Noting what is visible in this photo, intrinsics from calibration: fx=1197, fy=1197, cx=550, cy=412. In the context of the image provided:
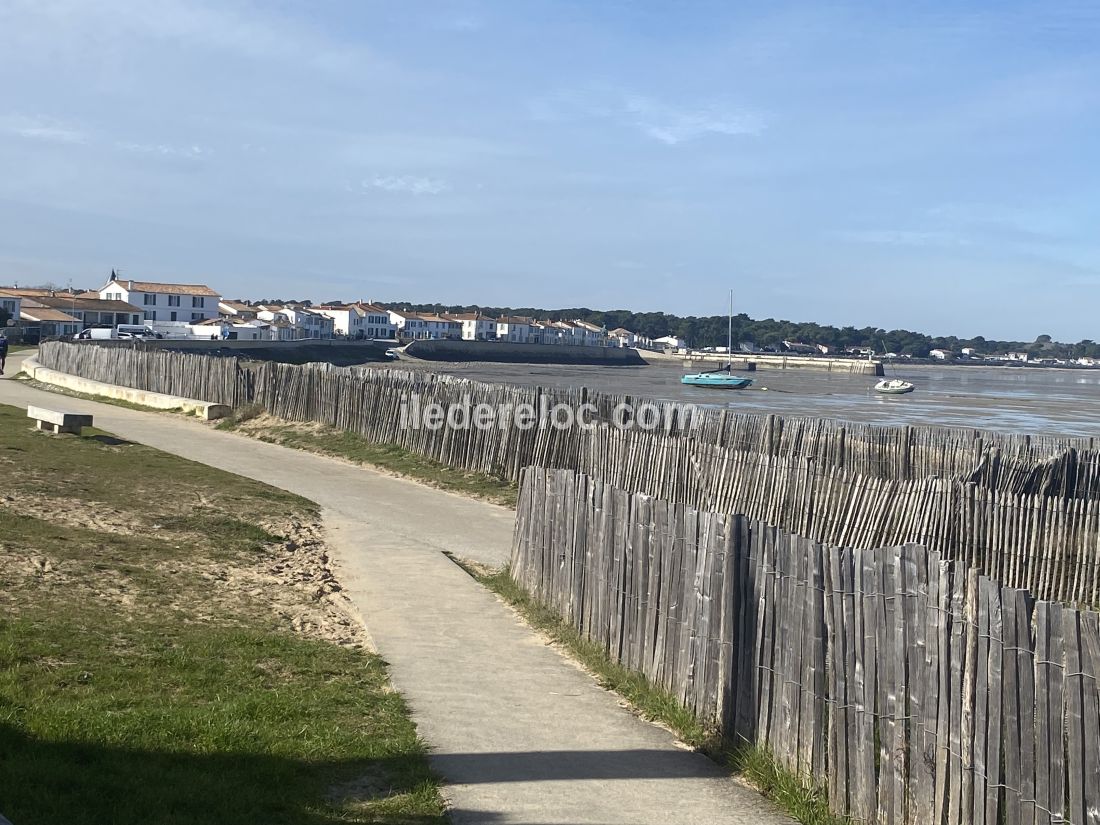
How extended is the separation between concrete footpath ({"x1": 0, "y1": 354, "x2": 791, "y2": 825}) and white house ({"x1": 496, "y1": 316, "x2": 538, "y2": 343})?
178 meters

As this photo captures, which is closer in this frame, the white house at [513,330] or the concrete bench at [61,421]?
the concrete bench at [61,421]

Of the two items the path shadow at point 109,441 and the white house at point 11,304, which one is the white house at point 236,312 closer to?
the white house at point 11,304

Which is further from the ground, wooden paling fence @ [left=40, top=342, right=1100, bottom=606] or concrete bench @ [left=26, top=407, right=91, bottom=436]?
wooden paling fence @ [left=40, top=342, right=1100, bottom=606]

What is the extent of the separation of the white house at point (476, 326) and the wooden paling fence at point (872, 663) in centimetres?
17818

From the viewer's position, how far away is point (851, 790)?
598 centimetres

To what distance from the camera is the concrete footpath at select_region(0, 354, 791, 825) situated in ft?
19.9

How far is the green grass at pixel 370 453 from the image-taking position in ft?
71.2

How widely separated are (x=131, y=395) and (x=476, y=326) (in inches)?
6077

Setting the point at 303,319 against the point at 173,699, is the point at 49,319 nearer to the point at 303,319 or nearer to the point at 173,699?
the point at 303,319

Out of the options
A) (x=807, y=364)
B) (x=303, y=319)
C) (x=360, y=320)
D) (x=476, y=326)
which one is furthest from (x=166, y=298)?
(x=807, y=364)

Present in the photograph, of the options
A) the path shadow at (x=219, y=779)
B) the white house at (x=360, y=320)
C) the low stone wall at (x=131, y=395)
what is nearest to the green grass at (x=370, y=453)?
the low stone wall at (x=131, y=395)

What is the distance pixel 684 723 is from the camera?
7.46 m

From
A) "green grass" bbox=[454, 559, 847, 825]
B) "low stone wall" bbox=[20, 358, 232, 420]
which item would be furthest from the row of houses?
"green grass" bbox=[454, 559, 847, 825]

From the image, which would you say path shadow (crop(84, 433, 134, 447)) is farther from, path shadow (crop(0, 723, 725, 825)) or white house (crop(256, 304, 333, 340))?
white house (crop(256, 304, 333, 340))
